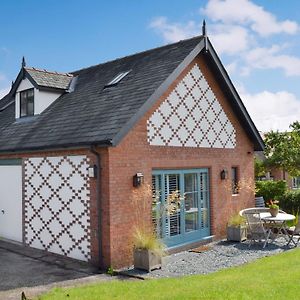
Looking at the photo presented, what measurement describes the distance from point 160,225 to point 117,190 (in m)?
2.24

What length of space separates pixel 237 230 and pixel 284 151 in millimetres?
22151

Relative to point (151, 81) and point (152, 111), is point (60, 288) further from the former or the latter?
point (151, 81)

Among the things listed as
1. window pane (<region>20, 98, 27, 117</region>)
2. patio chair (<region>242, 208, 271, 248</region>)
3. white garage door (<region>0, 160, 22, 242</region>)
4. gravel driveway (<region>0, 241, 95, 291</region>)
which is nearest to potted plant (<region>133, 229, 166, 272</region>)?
gravel driveway (<region>0, 241, 95, 291</region>)

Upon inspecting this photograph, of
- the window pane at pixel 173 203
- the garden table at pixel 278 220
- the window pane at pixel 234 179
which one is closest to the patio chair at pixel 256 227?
the garden table at pixel 278 220

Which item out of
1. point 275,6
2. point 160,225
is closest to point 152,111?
point 160,225

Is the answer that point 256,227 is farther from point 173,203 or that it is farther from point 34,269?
point 34,269

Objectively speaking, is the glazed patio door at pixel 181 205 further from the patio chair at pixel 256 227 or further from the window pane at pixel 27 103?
the window pane at pixel 27 103

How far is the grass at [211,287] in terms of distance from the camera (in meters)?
7.75

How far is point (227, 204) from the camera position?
1488cm

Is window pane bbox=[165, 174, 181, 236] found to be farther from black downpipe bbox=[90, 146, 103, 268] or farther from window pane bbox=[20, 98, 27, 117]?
window pane bbox=[20, 98, 27, 117]

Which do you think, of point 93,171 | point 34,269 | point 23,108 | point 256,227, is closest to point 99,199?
point 93,171

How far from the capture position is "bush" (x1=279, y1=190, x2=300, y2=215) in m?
21.0

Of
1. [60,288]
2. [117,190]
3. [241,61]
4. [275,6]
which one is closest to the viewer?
[60,288]

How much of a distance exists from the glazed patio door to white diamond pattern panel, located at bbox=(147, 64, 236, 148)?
1051 millimetres
